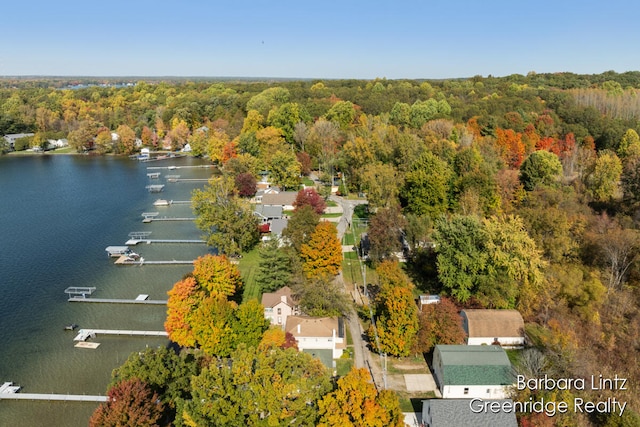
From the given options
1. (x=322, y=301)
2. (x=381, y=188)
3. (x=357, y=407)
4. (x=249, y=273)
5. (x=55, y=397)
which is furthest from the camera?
(x=381, y=188)

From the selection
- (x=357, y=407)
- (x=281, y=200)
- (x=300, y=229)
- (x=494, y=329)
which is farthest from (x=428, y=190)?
(x=357, y=407)

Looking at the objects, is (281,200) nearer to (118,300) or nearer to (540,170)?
(118,300)

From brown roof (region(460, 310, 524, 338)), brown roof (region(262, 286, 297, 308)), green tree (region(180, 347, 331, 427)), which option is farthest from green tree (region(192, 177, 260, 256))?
green tree (region(180, 347, 331, 427))

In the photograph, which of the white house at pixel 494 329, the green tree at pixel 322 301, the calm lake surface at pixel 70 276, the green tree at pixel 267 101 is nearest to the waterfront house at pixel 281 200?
the calm lake surface at pixel 70 276

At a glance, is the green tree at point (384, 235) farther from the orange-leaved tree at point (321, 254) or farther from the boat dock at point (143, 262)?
the boat dock at point (143, 262)

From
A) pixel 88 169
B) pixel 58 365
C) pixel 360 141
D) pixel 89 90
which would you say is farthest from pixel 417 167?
pixel 89 90

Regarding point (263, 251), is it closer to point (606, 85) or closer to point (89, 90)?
point (606, 85)
